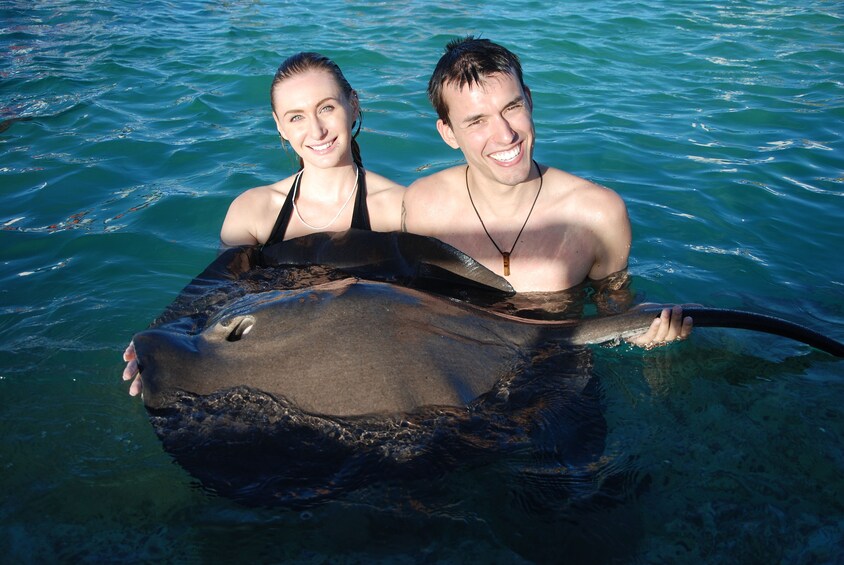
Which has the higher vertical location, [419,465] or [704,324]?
[704,324]

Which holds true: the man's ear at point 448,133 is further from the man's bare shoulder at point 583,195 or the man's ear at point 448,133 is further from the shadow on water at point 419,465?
the shadow on water at point 419,465

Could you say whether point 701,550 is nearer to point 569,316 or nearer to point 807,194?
point 569,316

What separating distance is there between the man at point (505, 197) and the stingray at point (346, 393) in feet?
3.78

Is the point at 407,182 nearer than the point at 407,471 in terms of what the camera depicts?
No

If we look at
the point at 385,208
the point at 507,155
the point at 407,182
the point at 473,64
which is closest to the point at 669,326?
the point at 507,155

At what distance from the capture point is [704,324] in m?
3.47

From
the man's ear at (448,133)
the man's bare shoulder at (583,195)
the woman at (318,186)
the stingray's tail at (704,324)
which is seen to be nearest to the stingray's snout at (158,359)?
the stingray's tail at (704,324)

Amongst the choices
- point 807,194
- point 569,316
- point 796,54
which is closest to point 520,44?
point 796,54

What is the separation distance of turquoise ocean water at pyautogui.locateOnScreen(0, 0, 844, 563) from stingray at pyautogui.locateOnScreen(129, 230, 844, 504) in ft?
0.61

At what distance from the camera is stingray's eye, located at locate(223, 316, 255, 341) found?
9.91ft

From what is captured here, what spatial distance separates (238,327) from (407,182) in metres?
4.08

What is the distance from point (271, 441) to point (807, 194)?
19.2 ft

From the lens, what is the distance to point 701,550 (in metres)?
2.82

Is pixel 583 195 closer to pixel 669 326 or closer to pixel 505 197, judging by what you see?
pixel 505 197
